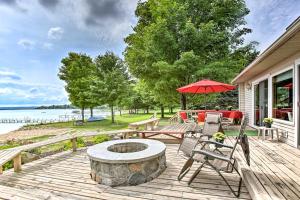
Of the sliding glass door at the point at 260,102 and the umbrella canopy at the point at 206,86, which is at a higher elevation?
the umbrella canopy at the point at 206,86

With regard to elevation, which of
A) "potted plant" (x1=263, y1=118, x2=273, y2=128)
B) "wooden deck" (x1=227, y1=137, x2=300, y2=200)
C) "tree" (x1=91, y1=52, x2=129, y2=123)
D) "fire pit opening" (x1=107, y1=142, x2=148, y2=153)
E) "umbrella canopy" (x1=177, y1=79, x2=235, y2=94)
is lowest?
"wooden deck" (x1=227, y1=137, x2=300, y2=200)

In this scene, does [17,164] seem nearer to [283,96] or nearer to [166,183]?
[166,183]

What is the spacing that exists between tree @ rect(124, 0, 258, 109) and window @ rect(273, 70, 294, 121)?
5185mm

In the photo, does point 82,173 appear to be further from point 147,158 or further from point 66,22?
point 66,22

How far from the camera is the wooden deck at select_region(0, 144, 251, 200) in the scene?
9.80 feet

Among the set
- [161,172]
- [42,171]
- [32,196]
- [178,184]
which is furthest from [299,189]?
[42,171]

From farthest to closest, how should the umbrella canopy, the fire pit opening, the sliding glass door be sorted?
the sliding glass door
the umbrella canopy
the fire pit opening

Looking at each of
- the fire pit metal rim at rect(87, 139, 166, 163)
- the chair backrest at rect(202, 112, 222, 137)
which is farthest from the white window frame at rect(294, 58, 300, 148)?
the fire pit metal rim at rect(87, 139, 166, 163)

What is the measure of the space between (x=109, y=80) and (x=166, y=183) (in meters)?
16.8

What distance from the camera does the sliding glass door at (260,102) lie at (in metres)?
8.17

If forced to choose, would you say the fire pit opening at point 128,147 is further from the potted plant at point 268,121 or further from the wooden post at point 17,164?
the potted plant at point 268,121

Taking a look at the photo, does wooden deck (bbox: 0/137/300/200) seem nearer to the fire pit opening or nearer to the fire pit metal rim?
the fire pit metal rim

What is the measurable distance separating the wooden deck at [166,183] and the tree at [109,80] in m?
14.6

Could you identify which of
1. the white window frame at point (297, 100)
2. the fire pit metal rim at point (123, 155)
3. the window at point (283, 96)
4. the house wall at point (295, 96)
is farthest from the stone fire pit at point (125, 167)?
the window at point (283, 96)
